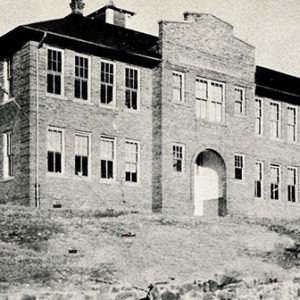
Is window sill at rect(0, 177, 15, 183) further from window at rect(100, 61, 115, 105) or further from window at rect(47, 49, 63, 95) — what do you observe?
window at rect(100, 61, 115, 105)

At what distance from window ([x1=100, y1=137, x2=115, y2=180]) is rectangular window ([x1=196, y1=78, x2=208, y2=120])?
15.7 feet

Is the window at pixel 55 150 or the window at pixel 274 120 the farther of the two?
the window at pixel 274 120

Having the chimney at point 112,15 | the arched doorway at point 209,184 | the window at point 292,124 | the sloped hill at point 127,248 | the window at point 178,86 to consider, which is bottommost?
the sloped hill at point 127,248

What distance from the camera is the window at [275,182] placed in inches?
1468

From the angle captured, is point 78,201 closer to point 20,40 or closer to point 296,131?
point 20,40

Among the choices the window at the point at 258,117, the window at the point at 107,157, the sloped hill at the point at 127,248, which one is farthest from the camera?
the window at the point at 258,117

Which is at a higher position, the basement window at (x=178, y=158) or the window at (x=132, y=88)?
the window at (x=132, y=88)

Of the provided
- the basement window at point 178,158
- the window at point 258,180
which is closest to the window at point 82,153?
the basement window at point 178,158

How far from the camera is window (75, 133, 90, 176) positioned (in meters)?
29.0

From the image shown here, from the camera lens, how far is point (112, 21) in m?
37.1

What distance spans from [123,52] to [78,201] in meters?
6.67

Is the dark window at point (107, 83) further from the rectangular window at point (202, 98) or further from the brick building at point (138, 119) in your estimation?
the rectangular window at point (202, 98)

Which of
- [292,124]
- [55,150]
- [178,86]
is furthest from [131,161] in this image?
[292,124]

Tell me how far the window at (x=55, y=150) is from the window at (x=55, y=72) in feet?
5.28
